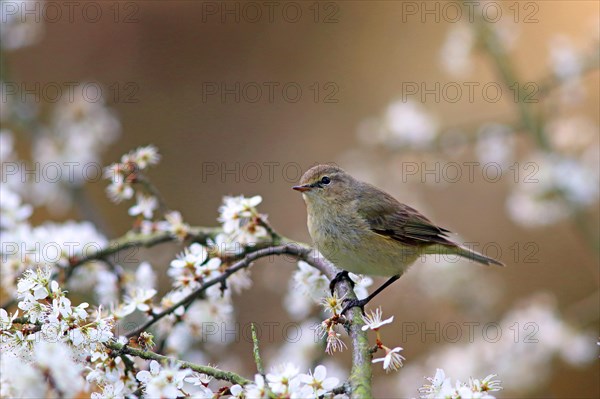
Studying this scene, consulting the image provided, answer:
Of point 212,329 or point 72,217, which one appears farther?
point 72,217

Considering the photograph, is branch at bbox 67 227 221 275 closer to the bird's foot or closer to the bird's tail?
the bird's foot

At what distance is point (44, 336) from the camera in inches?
82.5

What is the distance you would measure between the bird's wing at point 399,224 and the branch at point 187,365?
1.99 metres

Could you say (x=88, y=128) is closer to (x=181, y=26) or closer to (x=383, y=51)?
(x=181, y=26)

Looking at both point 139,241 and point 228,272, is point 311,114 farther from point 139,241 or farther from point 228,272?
point 228,272

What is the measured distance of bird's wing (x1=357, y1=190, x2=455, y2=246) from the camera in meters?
3.92

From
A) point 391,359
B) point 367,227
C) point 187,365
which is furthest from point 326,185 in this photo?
point 187,365

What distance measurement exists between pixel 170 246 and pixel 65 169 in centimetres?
121

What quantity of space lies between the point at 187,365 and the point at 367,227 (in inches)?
77.8

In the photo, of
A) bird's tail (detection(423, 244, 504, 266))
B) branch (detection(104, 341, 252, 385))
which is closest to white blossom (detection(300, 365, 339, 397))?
branch (detection(104, 341, 252, 385))

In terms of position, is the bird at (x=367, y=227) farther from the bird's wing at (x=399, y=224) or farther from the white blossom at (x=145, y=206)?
the white blossom at (x=145, y=206)

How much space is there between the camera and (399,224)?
398cm

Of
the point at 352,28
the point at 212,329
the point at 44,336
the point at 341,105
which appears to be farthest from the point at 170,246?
the point at 352,28

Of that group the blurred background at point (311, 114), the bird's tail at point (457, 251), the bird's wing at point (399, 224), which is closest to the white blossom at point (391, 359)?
the bird's wing at point (399, 224)
